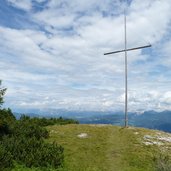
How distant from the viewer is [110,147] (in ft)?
148

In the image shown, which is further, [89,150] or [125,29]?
[125,29]

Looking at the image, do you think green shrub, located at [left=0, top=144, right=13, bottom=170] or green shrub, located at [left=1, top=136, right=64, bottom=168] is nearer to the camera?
green shrub, located at [left=0, top=144, right=13, bottom=170]

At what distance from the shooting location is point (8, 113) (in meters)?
54.4

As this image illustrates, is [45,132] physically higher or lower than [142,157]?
higher

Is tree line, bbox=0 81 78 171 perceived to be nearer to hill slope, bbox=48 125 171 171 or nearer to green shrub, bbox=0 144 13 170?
green shrub, bbox=0 144 13 170

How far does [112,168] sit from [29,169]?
30.5ft

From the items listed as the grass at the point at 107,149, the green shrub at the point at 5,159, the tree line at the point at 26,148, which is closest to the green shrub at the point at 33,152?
the tree line at the point at 26,148

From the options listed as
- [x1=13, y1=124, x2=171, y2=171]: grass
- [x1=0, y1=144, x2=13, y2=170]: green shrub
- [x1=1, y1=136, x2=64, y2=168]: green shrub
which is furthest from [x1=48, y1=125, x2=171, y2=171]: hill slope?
[x1=0, y1=144, x2=13, y2=170]: green shrub

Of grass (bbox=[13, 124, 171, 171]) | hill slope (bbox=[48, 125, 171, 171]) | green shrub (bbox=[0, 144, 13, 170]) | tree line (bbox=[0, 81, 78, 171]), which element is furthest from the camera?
hill slope (bbox=[48, 125, 171, 171])

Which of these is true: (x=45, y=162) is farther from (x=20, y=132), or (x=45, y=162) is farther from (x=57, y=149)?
(x=20, y=132)

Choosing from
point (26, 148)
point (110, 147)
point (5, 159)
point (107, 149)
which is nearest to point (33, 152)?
point (26, 148)

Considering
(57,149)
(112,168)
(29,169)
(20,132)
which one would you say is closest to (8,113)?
(20,132)

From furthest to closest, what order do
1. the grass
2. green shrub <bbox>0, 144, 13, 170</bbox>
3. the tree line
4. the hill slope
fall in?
the hill slope → the grass → the tree line → green shrub <bbox>0, 144, 13, 170</bbox>

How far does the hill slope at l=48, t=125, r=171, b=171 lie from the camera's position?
3875 centimetres
